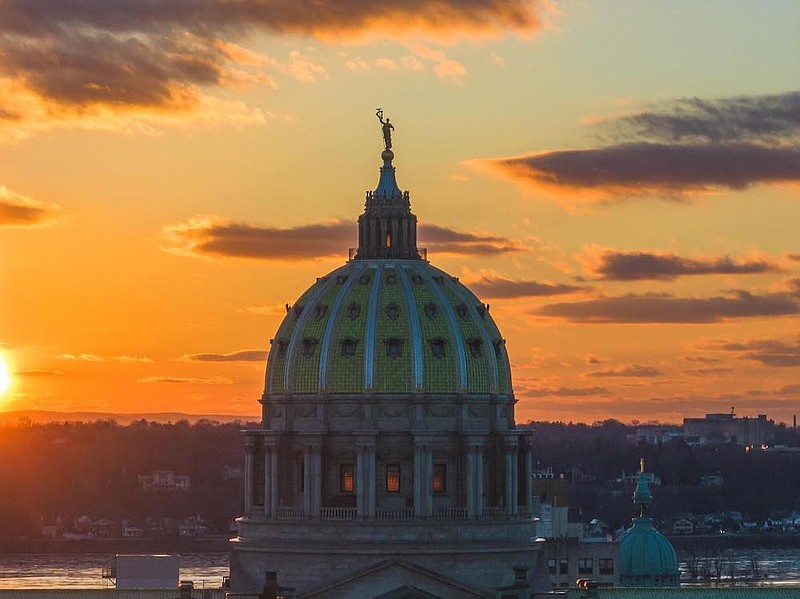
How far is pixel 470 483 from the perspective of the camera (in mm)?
107812

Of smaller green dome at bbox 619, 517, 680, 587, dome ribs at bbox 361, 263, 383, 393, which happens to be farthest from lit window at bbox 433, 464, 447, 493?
smaller green dome at bbox 619, 517, 680, 587

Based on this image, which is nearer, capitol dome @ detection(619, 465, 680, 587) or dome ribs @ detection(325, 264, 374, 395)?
dome ribs @ detection(325, 264, 374, 395)

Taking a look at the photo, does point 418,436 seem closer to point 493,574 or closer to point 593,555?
point 493,574

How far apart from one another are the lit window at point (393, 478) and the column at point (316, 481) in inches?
103

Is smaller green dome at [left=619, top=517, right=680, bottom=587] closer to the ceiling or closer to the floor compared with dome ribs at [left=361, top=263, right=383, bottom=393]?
closer to the floor

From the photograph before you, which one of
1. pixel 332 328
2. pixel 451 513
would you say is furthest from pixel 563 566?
pixel 332 328

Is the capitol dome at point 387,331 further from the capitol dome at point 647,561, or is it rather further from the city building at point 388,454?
the capitol dome at point 647,561

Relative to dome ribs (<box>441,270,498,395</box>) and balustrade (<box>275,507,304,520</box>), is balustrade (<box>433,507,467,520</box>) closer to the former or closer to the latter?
dome ribs (<box>441,270,498,395</box>)

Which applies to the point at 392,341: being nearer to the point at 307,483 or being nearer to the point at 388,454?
the point at 388,454

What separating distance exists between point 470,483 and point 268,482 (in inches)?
310

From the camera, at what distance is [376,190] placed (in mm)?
114438

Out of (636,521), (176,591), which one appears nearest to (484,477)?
(176,591)

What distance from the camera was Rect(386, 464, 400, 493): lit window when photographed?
108m

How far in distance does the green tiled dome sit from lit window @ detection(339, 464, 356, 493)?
2.86m
